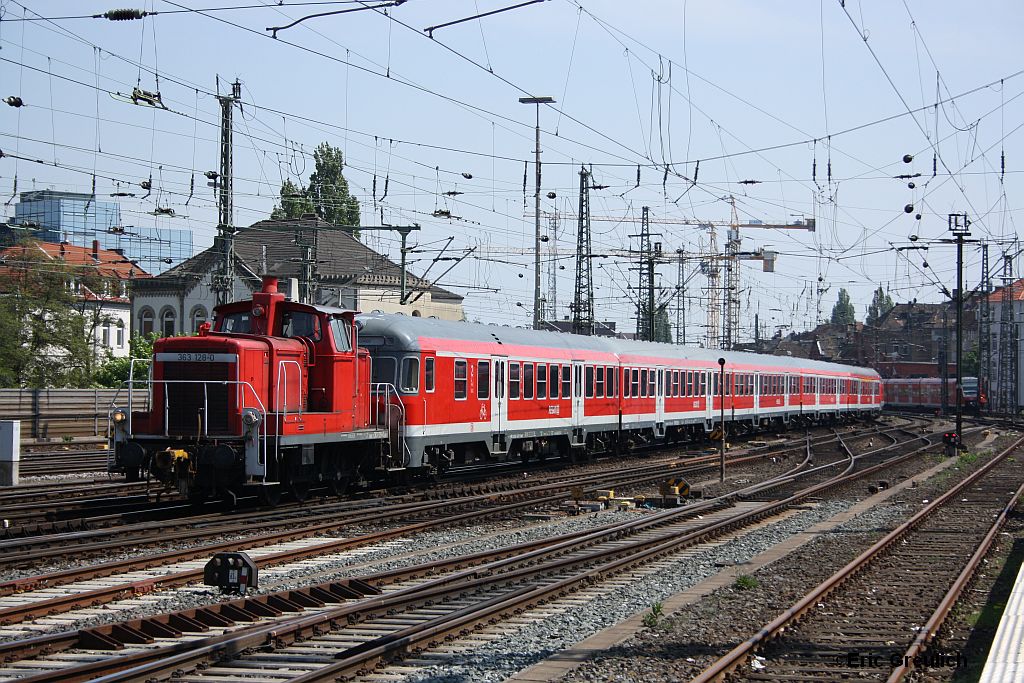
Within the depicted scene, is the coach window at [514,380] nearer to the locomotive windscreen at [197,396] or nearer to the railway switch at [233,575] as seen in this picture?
the locomotive windscreen at [197,396]

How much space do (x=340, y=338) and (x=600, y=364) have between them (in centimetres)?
1475

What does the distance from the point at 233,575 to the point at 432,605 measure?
218cm

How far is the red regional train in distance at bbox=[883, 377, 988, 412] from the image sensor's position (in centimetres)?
10044

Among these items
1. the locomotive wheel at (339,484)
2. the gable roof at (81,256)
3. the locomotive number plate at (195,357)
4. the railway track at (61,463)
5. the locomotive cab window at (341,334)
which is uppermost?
the gable roof at (81,256)

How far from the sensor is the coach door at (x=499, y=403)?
27688 mm

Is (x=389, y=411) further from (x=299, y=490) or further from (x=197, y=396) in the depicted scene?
(x=197, y=396)

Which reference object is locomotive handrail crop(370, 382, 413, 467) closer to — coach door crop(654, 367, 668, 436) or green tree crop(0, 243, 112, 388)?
coach door crop(654, 367, 668, 436)

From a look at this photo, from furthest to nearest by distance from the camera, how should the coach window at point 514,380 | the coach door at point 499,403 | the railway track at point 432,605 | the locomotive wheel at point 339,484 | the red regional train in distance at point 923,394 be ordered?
1. the red regional train in distance at point 923,394
2. the coach window at point 514,380
3. the coach door at point 499,403
4. the locomotive wheel at point 339,484
5. the railway track at point 432,605

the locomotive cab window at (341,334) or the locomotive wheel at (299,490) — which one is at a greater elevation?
the locomotive cab window at (341,334)

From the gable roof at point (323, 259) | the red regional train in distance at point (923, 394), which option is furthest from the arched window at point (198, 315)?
the red regional train in distance at point (923, 394)

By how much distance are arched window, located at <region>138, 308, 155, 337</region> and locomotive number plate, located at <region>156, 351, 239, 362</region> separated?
59.3 meters

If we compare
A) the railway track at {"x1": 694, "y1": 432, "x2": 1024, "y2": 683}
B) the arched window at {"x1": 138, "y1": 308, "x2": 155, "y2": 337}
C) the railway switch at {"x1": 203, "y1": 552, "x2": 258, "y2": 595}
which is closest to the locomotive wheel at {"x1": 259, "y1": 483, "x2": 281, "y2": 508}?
the railway switch at {"x1": 203, "y1": 552, "x2": 258, "y2": 595}

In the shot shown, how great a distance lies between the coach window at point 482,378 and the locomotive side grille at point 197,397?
8.89 metres

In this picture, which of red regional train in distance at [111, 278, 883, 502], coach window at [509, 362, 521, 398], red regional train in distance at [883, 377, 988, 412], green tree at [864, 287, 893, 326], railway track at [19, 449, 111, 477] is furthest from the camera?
green tree at [864, 287, 893, 326]
